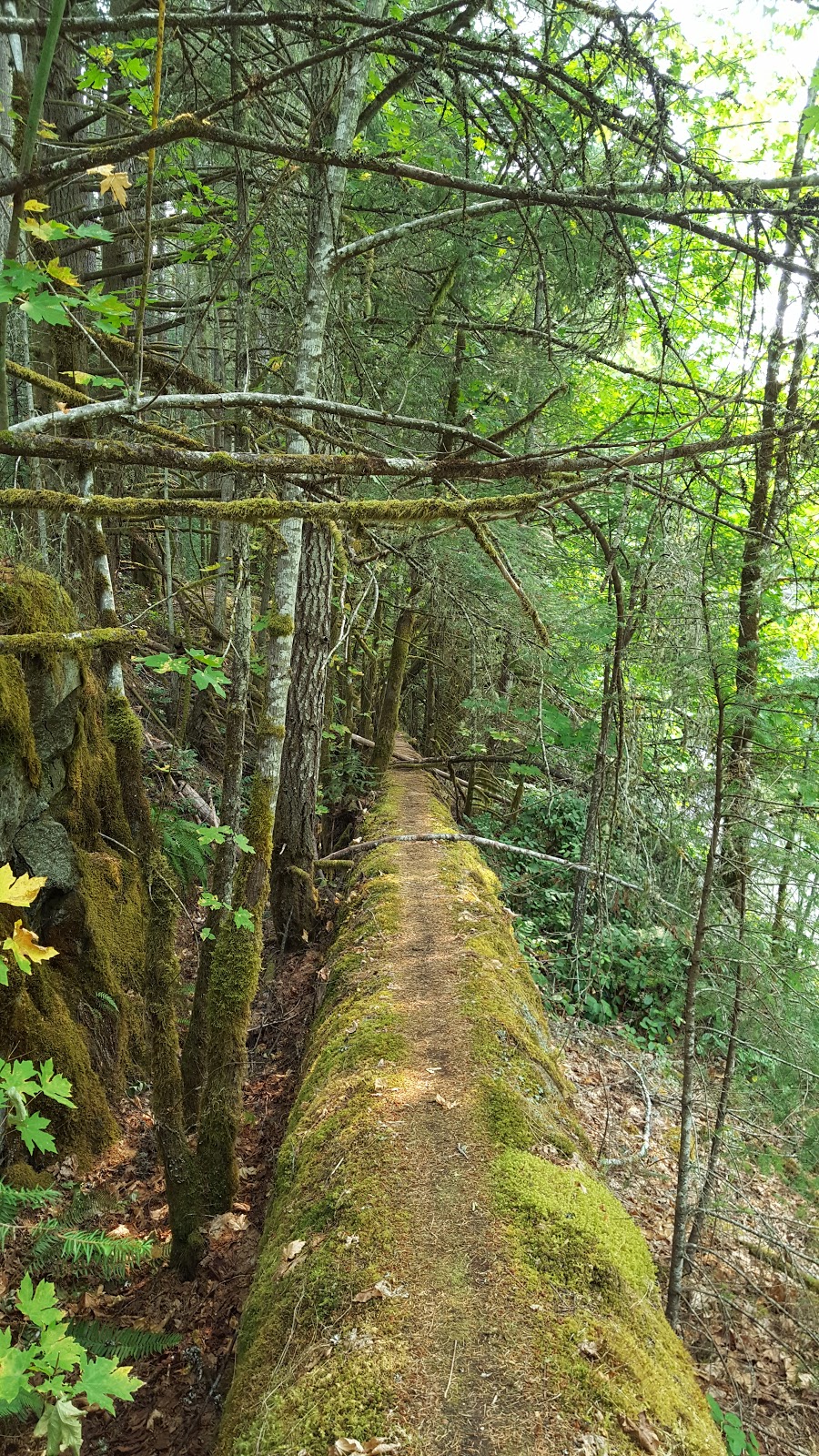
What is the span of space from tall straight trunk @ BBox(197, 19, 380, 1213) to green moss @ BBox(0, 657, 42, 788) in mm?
1499

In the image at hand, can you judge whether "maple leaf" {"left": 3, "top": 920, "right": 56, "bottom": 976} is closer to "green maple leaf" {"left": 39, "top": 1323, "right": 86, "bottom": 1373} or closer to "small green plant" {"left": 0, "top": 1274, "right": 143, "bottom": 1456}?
"small green plant" {"left": 0, "top": 1274, "right": 143, "bottom": 1456}

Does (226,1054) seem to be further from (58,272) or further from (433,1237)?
(58,272)

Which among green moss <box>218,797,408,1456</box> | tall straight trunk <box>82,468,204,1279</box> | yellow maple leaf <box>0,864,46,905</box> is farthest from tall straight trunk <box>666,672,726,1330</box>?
yellow maple leaf <box>0,864,46,905</box>

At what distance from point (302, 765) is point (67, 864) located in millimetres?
2666

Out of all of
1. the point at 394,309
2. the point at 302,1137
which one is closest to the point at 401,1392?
the point at 302,1137

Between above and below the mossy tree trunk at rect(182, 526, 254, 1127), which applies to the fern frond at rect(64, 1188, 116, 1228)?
below

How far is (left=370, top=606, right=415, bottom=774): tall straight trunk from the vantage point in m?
10.7

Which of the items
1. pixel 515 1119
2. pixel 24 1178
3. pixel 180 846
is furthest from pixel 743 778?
pixel 180 846

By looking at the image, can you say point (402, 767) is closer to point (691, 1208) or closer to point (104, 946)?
point (104, 946)

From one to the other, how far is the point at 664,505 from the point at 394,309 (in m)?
5.77

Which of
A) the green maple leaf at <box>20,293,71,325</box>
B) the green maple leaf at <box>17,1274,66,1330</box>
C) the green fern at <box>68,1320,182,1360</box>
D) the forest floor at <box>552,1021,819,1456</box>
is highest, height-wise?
the green maple leaf at <box>20,293,71,325</box>

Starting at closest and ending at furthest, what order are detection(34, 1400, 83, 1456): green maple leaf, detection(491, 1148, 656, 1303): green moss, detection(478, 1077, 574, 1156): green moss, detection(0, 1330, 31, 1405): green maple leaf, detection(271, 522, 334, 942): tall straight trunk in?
detection(0, 1330, 31, 1405): green maple leaf < detection(34, 1400, 83, 1456): green maple leaf < detection(491, 1148, 656, 1303): green moss < detection(478, 1077, 574, 1156): green moss < detection(271, 522, 334, 942): tall straight trunk

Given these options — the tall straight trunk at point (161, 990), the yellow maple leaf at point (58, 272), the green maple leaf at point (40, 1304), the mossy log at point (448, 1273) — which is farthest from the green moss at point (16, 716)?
the green maple leaf at point (40, 1304)

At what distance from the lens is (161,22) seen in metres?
1.90
